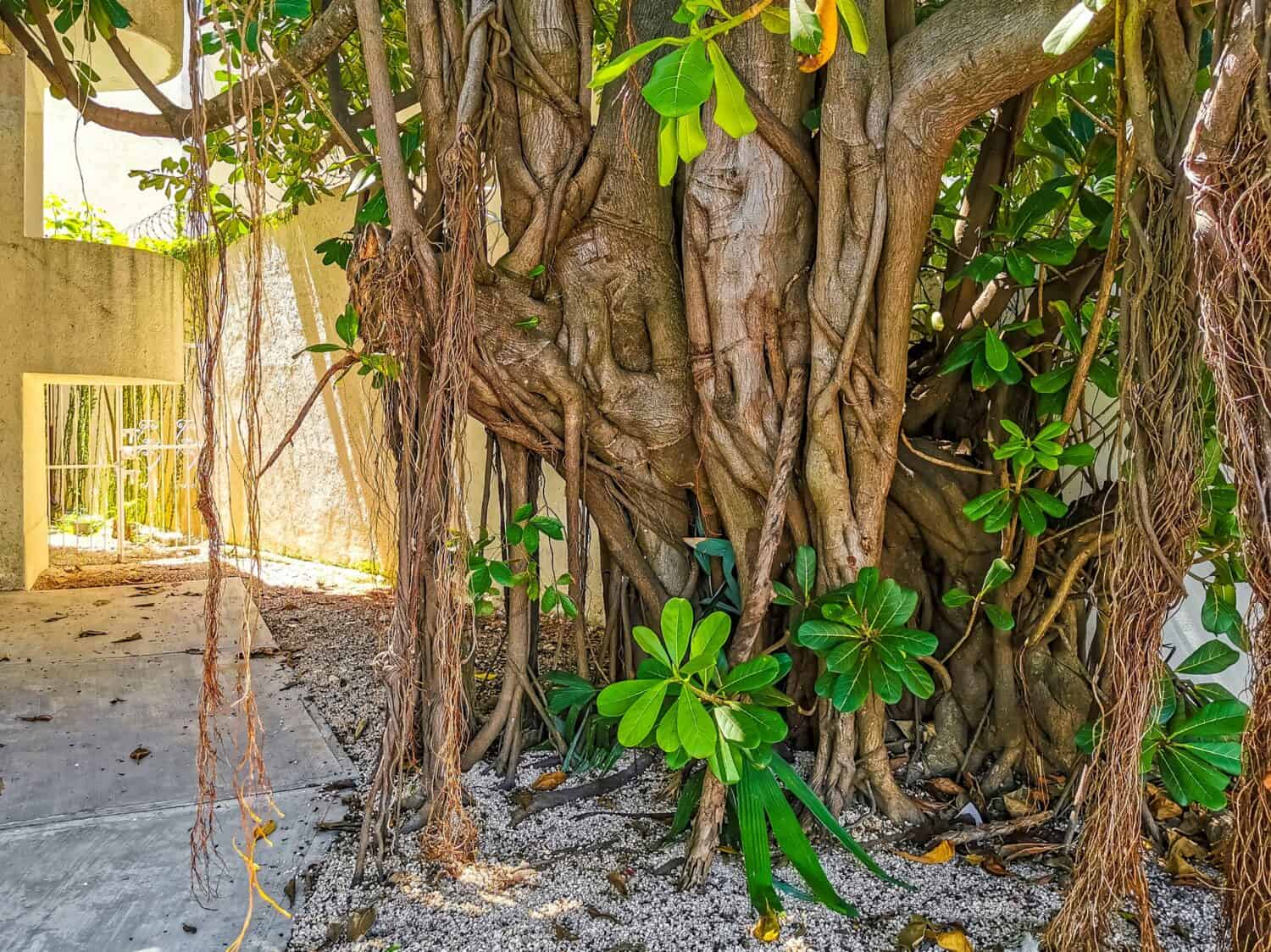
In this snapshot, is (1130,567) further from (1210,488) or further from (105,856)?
(105,856)

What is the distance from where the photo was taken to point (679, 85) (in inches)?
44.8

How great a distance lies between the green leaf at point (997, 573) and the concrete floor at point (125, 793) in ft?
5.16

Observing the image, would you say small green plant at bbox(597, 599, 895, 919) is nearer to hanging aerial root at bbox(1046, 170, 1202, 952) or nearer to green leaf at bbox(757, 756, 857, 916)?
green leaf at bbox(757, 756, 857, 916)

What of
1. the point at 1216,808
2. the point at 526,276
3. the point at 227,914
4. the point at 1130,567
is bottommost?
the point at 227,914

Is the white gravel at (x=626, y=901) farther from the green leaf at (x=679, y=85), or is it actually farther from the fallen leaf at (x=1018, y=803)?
the green leaf at (x=679, y=85)

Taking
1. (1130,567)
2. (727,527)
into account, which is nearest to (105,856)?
(727,527)

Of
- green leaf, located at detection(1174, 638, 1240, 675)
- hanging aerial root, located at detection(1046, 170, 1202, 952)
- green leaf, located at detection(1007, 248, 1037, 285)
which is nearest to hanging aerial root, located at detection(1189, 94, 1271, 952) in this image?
hanging aerial root, located at detection(1046, 170, 1202, 952)

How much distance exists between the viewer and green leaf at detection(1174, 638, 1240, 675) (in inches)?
62.9

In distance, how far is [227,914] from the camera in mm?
1585

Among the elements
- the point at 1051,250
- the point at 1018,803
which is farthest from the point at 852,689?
the point at 1051,250

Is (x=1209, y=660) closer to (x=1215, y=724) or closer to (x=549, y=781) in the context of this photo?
(x=1215, y=724)

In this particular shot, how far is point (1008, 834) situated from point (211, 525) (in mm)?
1714

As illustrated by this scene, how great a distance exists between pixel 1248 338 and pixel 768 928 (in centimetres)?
119

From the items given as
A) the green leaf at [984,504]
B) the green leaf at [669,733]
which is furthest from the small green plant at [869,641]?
the green leaf at [669,733]
